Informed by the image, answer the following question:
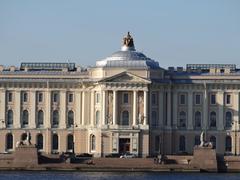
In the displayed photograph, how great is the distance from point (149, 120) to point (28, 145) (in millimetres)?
16909

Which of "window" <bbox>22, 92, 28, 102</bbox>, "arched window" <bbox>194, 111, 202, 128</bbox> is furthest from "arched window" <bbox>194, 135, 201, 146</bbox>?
"window" <bbox>22, 92, 28, 102</bbox>

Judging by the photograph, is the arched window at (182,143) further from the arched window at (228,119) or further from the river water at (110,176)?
the river water at (110,176)

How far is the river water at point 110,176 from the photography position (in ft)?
363

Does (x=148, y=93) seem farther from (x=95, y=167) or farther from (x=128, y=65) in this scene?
(x=95, y=167)

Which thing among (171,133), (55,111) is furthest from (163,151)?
(55,111)

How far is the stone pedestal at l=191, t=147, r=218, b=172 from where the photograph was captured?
4739 inches

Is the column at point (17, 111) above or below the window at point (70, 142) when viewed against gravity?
above

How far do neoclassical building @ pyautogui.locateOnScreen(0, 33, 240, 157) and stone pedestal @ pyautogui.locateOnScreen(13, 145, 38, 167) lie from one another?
1446 cm

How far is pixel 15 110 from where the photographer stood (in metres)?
138

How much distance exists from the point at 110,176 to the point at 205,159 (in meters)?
11.1

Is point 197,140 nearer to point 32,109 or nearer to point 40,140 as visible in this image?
point 40,140

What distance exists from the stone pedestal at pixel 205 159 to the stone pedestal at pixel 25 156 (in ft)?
40.7

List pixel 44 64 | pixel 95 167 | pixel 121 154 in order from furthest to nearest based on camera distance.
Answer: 1. pixel 44 64
2. pixel 121 154
3. pixel 95 167

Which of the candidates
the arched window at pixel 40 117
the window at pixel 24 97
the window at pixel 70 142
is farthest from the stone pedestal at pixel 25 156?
the window at pixel 24 97
